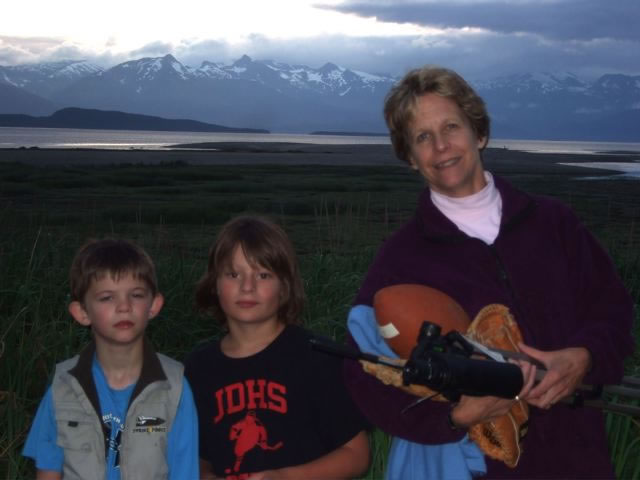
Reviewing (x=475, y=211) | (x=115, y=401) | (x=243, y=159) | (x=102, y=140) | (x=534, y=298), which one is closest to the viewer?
(x=534, y=298)

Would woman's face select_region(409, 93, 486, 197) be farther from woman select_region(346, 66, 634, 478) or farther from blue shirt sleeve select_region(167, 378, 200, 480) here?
blue shirt sleeve select_region(167, 378, 200, 480)

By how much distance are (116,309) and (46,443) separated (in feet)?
1.61

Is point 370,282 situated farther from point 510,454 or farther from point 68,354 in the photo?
point 68,354

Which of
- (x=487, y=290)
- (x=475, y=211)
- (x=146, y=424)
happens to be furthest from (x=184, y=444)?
(x=475, y=211)

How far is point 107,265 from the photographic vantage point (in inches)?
112

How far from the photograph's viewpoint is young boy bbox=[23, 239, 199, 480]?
2732mm

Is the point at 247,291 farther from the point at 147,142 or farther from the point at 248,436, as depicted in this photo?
the point at 147,142

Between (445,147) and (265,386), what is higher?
(445,147)

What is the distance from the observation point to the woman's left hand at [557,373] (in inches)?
89.2

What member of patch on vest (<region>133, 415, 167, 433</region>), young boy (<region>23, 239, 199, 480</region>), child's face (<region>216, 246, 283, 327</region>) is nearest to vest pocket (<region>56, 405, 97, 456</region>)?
young boy (<region>23, 239, 199, 480</region>)

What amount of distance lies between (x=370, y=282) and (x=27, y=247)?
4.62 meters

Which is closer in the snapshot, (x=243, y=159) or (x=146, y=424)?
(x=146, y=424)

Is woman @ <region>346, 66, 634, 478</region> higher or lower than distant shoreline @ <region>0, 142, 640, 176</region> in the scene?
lower

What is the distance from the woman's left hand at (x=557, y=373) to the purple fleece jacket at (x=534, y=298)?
0.18 ft
